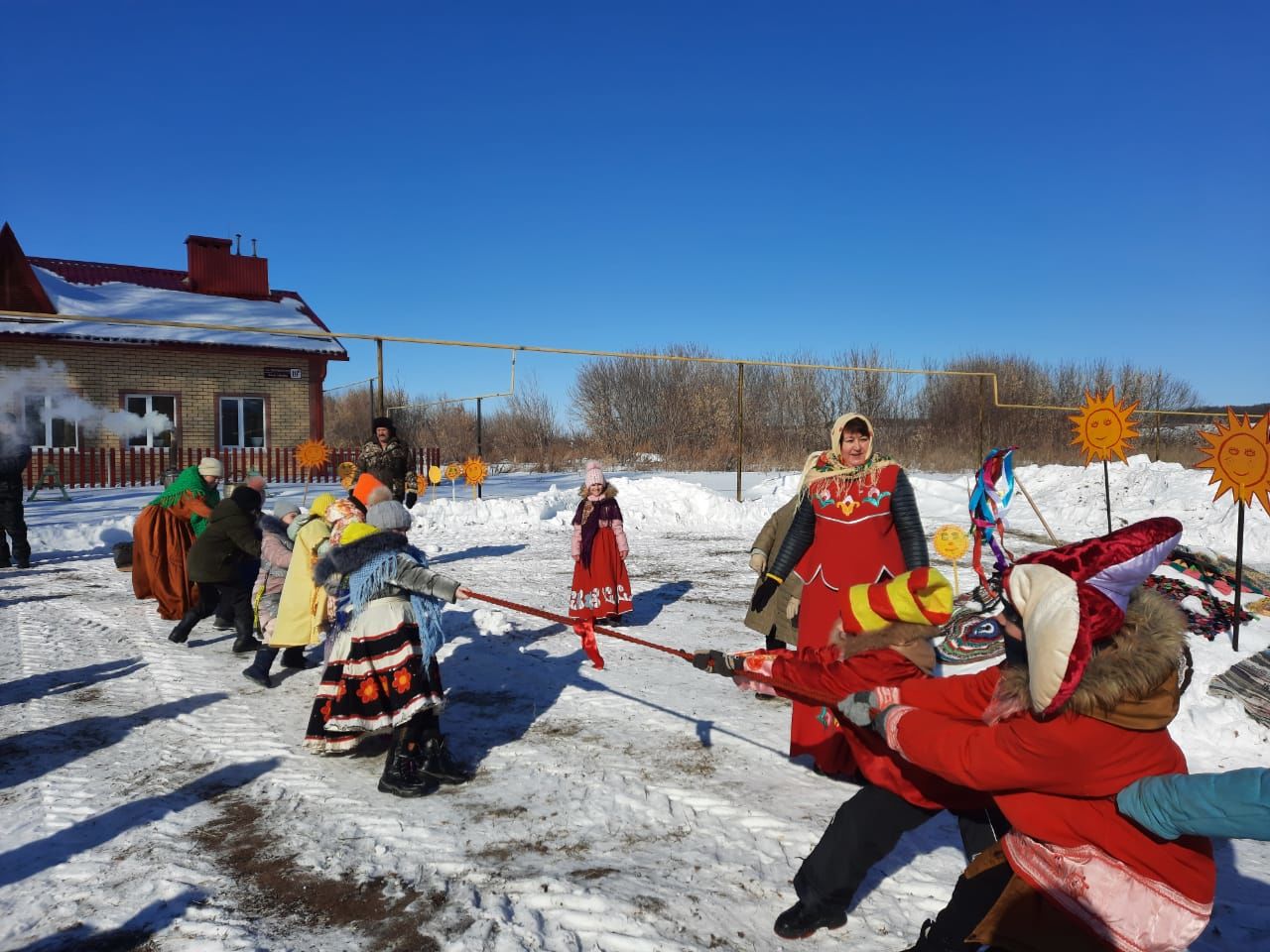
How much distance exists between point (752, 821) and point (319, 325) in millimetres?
23075

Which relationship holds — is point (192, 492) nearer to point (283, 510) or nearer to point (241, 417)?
point (283, 510)

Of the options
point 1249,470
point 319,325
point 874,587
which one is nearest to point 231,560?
point 874,587

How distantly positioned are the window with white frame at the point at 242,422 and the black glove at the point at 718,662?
2106 cm

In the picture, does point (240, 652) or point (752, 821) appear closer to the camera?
point (752, 821)

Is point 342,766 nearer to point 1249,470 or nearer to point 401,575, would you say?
point 401,575

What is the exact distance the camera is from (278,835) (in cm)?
359

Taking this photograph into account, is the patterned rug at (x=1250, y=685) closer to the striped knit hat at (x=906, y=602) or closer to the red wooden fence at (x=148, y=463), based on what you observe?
the striped knit hat at (x=906, y=602)

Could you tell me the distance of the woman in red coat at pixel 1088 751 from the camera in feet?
6.04

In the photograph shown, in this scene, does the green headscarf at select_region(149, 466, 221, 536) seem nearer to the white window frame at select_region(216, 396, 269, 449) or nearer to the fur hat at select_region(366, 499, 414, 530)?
the fur hat at select_region(366, 499, 414, 530)

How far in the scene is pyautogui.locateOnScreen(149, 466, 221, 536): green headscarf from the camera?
7801 millimetres

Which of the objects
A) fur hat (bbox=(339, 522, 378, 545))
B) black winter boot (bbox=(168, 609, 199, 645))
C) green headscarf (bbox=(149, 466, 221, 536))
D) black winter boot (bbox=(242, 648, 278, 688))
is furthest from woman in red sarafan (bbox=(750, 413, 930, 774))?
green headscarf (bbox=(149, 466, 221, 536))

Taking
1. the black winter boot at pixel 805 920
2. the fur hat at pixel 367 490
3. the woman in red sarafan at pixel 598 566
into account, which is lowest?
the black winter boot at pixel 805 920

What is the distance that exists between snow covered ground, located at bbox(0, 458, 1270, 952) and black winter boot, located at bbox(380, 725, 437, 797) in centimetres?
9

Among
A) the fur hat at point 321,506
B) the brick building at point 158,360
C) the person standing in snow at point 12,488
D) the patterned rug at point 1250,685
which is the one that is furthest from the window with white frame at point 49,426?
the patterned rug at point 1250,685
